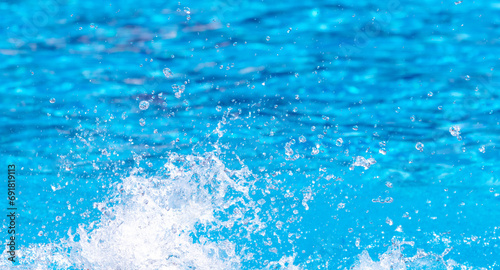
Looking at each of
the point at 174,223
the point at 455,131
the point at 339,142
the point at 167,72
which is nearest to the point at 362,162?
the point at 339,142

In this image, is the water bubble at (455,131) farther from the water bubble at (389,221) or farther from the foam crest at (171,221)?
the foam crest at (171,221)

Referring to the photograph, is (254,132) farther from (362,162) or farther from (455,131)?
(455,131)

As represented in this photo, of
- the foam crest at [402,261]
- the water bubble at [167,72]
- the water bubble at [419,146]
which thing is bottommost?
the foam crest at [402,261]

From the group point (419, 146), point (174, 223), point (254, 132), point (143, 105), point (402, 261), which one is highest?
point (143, 105)

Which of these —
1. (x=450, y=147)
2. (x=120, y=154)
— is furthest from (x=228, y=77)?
(x=450, y=147)

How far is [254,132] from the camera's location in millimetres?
2771

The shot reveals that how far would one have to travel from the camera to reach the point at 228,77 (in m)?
2.58

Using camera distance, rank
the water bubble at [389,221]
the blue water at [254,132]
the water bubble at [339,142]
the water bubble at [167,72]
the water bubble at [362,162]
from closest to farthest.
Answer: the blue water at [254,132] < the water bubble at [167,72] < the water bubble at [339,142] < the water bubble at [362,162] < the water bubble at [389,221]

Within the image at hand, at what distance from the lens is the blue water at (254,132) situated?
2459 millimetres

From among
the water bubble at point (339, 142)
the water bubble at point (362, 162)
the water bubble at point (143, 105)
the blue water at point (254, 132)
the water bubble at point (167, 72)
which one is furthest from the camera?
the water bubble at point (362, 162)

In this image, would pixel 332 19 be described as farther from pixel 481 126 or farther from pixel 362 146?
pixel 481 126

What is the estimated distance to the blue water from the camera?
8.07ft

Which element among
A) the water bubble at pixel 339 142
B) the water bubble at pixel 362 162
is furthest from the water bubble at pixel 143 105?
the water bubble at pixel 362 162

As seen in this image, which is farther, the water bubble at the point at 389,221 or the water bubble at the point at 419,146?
the water bubble at the point at 389,221
